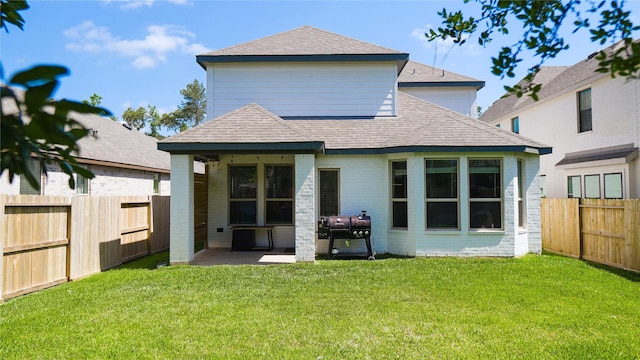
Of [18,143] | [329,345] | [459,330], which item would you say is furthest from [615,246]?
[18,143]

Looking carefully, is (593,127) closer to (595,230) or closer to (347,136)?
(595,230)

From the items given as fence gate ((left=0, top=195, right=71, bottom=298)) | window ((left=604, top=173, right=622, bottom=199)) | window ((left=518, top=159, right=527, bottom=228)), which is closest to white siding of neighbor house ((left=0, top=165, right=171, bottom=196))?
fence gate ((left=0, top=195, right=71, bottom=298))

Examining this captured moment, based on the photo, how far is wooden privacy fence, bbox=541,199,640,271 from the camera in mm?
8242

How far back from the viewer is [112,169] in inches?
576

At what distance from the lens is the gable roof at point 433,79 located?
16.6 meters

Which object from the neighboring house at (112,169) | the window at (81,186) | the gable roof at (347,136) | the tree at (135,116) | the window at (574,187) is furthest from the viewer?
the tree at (135,116)

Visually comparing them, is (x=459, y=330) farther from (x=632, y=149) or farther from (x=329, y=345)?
(x=632, y=149)

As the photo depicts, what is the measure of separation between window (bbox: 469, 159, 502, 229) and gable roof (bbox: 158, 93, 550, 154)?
61 cm

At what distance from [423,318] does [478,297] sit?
1592mm

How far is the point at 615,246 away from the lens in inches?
344

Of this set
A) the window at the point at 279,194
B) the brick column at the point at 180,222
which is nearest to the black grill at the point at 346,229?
the window at the point at 279,194

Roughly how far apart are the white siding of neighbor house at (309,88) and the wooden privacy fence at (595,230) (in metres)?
5.98

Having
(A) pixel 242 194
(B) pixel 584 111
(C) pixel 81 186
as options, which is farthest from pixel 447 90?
(C) pixel 81 186

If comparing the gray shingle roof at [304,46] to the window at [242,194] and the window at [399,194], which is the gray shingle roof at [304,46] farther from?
the window at [399,194]
